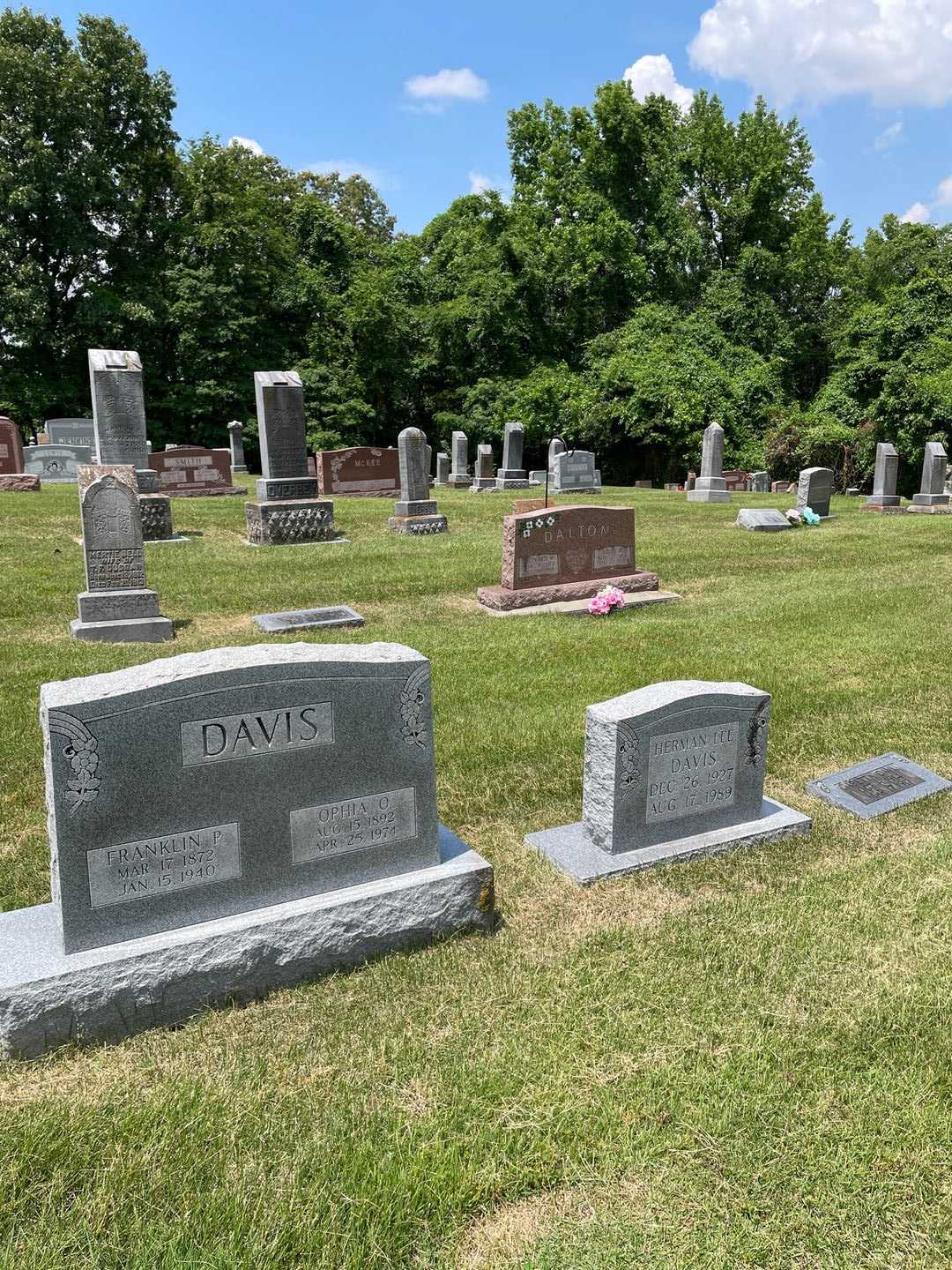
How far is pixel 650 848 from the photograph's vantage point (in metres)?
4.85

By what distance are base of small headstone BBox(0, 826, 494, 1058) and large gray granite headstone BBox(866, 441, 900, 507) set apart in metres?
20.9

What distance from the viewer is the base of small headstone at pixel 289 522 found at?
15219mm

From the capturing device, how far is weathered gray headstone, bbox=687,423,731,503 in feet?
78.9

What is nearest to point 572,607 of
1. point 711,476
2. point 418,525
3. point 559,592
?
point 559,592

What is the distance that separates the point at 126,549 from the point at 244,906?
700 cm

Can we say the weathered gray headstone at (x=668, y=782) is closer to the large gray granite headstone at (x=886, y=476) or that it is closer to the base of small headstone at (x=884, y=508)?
the base of small headstone at (x=884, y=508)

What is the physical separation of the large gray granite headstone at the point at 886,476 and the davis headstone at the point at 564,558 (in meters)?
12.9

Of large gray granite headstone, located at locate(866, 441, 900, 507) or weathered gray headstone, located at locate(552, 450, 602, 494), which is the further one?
weathered gray headstone, located at locate(552, 450, 602, 494)

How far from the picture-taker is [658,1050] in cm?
332

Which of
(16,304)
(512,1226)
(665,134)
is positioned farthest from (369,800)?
(665,134)

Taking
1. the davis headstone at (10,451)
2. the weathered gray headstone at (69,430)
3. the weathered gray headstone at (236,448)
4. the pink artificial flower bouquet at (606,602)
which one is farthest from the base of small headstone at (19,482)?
the pink artificial flower bouquet at (606,602)

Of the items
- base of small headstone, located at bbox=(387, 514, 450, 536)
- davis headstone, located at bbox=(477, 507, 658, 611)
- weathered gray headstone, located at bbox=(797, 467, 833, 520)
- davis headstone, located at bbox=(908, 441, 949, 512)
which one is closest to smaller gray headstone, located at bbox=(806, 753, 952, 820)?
davis headstone, located at bbox=(477, 507, 658, 611)

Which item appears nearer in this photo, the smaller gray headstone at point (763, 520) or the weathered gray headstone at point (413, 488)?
the weathered gray headstone at point (413, 488)

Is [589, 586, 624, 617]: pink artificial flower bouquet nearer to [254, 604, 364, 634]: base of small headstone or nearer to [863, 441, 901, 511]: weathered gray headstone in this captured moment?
[254, 604, 364, 634]: base of small headstone
